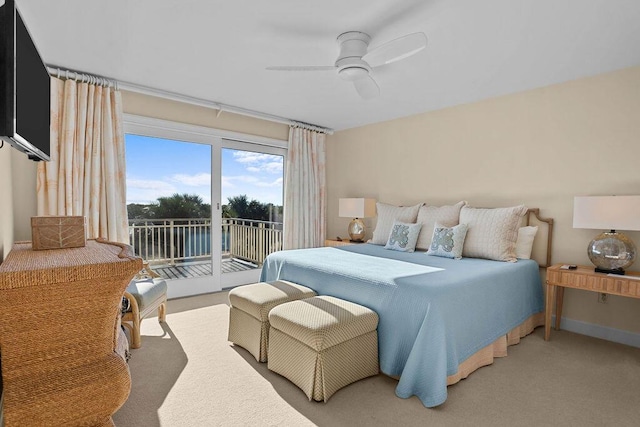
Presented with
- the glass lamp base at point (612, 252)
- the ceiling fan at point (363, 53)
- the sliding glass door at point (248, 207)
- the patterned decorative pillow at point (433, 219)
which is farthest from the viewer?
the sliding glass door at point (248, 207)

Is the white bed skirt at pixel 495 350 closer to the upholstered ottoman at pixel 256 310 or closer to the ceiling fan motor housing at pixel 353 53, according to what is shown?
the upholstered ottoman at pixel 256 310

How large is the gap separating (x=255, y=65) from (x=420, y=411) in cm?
283

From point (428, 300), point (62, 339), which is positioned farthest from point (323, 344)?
point (62, 339)

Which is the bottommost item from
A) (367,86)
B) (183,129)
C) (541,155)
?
(541,155)

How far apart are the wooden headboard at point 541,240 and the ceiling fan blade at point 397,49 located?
7.10 ft

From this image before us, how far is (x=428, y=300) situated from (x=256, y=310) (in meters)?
1.21

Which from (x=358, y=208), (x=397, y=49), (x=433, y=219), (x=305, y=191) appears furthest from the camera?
(x=305, y=191)

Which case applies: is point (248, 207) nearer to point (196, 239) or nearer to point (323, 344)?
point (196, 239)

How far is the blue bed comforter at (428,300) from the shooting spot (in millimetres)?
1955

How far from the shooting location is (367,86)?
273 cm

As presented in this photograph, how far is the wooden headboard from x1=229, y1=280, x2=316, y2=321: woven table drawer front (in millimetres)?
2311

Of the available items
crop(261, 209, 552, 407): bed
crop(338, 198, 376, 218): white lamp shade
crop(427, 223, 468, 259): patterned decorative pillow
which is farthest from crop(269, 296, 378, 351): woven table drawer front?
crop(338, 198, 376, 218): white lamp shade

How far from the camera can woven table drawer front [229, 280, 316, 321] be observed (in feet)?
8.03

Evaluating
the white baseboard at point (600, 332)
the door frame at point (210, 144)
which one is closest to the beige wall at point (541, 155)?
the white baseboard at point (600, 332)
